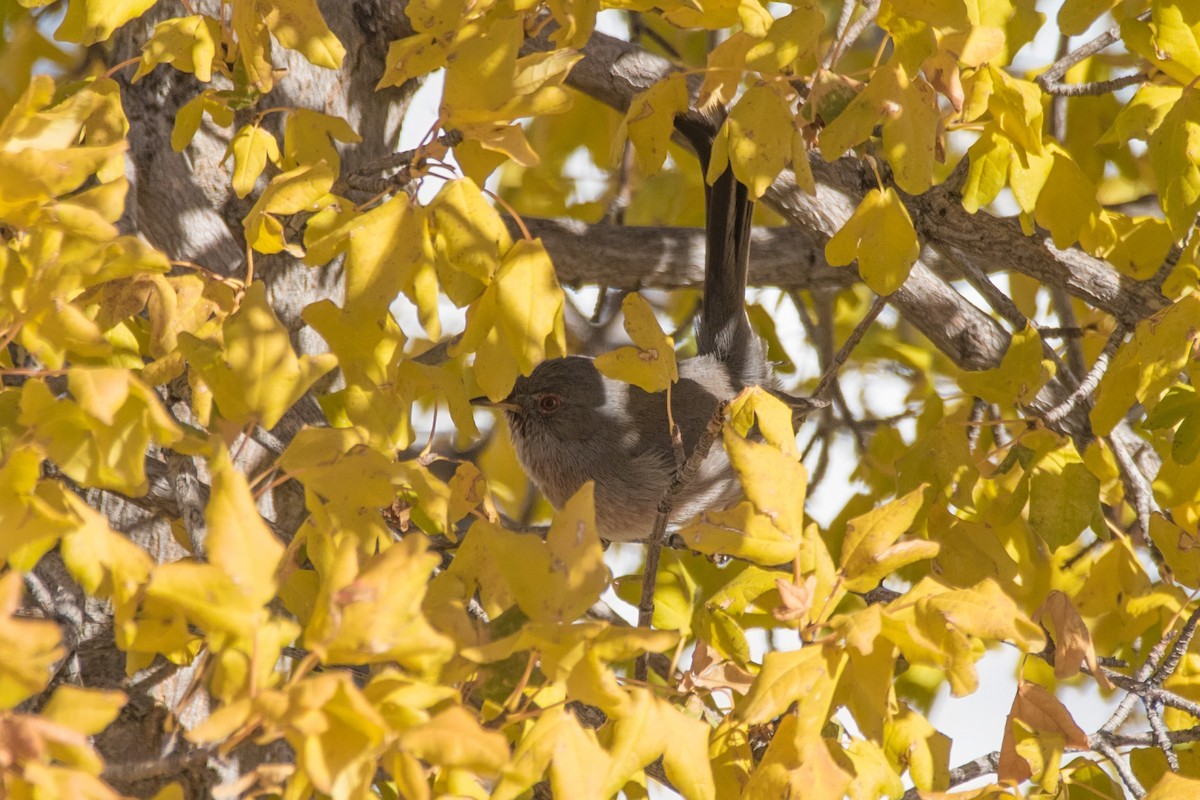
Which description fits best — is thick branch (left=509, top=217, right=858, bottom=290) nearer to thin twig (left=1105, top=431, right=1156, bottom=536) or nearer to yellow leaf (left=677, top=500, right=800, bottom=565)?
thin twig (left=1105, top=431, right=1156, bottom=536)

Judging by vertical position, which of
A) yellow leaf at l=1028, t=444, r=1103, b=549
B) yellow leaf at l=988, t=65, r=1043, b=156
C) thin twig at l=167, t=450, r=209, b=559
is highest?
yellow leaf at l=988, t=65, r=1043, b=156

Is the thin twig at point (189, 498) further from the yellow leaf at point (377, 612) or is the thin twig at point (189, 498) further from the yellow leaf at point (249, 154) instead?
the yellow leaf at point (377, 612)

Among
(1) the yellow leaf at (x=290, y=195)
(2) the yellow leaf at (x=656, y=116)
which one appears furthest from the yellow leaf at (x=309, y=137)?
(2) the yellow leaf at (x=656, y=116)

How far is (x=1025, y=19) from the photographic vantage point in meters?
1.97

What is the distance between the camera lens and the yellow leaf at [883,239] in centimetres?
188

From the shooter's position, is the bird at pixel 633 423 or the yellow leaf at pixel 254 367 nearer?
the yellow leaf at pixel 254 367

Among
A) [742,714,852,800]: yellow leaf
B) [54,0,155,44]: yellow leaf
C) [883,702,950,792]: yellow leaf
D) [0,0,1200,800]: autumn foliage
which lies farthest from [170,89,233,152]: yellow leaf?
[883,702,950,792]: yellow leaf

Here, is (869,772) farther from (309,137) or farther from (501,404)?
(501,404)

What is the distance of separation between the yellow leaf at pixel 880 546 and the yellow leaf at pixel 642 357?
39cm

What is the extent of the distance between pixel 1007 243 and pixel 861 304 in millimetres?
1637

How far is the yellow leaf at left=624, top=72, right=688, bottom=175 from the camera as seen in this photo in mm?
1897

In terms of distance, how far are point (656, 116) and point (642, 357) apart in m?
0.49

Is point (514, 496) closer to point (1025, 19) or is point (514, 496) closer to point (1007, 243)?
point (1007, 243)

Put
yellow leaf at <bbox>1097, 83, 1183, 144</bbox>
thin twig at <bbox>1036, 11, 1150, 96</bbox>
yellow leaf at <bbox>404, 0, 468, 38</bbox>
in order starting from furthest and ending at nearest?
1. thin twig at <bbox>1036, 11, 1150, 96</bbox>
2. yellow leaf at <bbox>1097, 83, 1183, 144</bbox>
3. yellow leaf at <bbox>404, 0, 468, 38</bbox>
